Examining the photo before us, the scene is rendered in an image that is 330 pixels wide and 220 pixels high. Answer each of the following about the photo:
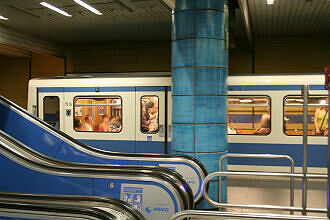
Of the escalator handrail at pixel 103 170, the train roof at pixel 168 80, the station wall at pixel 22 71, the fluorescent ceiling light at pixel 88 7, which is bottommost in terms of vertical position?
the escalator handrail at pixel 103 170

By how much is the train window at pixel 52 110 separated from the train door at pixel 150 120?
2.23 metres

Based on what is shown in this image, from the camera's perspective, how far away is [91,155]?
5.73 meters

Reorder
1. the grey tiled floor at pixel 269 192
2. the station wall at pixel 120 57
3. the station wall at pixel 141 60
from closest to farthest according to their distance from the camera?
1. the grey tiled floor at pixel 269 192
2. the station wall at pixel 141 60
3. the station wall at pixel 120 57

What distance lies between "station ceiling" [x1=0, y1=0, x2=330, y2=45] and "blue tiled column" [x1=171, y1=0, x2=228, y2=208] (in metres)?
4.09

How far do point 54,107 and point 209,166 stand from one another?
197 inches

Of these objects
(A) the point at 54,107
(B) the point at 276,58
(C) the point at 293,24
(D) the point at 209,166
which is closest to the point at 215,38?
(D) the point at 209,166

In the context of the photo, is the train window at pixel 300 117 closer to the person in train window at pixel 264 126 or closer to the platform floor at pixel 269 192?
the person in train window at pixel 264 126

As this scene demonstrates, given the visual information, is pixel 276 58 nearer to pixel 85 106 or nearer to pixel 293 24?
pixel 293 24

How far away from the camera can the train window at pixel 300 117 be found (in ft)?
28.3

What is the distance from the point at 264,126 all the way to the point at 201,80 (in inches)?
129

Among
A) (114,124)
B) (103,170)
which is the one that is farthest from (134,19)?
(103,170)

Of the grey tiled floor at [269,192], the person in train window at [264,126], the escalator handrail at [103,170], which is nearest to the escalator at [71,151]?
the escalator handrail at [103,170]

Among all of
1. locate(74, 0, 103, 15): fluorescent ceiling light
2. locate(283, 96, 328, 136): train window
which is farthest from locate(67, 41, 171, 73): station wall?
locate(283, 96, 328, 136): train window

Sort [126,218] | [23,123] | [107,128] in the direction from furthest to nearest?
[107,128] < [23,123] < [126,218]
